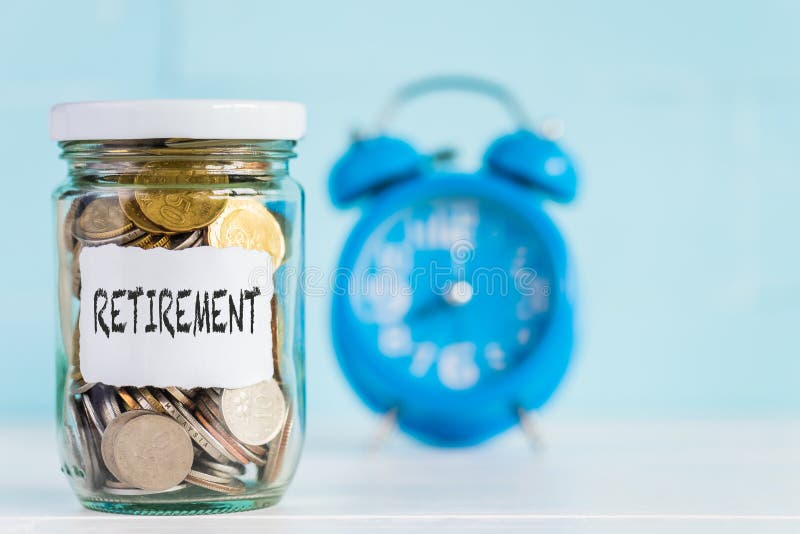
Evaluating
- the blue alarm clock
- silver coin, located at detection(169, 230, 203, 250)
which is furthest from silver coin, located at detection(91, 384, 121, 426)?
the blue alarm clock

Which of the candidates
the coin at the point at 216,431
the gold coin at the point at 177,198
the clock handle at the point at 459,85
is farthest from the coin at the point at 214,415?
the clock handle at the point at 459,85

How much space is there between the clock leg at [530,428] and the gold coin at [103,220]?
470 mm

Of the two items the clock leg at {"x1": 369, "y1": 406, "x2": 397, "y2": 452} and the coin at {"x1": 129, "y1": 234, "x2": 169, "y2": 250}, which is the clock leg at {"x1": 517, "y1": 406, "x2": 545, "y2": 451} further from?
the coin at {"x1": 129, "y1": 234, "x2": 169, "y2": 250}

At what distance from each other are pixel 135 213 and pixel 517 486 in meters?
0.37

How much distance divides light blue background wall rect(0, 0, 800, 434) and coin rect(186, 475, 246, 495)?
0.55 meters

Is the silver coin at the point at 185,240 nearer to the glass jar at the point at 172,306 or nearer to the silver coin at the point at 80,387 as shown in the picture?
the glass jar at the point at 172,306

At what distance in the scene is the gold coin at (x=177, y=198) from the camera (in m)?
0.70

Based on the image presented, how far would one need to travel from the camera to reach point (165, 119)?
2.25 feet

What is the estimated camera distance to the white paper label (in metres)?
0.70

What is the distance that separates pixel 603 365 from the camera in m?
1.31

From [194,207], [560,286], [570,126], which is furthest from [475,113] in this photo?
[194,207]

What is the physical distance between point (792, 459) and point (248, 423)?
0.52 metres

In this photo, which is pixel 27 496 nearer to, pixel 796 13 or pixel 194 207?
pixel 194 207

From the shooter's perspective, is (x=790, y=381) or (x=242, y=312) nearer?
(x=242, y=312)
